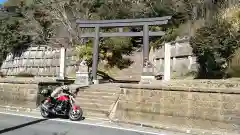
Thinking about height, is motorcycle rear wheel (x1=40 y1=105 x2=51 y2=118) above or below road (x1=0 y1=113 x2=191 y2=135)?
above

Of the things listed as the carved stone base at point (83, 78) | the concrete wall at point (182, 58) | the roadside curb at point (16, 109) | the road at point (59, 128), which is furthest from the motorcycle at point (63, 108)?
the concrete wall at point (182, 58)

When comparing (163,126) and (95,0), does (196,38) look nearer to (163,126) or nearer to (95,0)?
(163,126)

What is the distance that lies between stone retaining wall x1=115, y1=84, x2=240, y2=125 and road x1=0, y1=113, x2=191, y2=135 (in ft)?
2.59

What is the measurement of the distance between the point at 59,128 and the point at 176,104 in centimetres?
367

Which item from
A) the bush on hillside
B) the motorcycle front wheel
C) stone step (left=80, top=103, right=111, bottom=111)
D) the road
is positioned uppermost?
the bush on hillside

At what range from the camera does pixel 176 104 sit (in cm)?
988

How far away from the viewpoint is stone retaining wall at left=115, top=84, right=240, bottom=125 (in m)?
8.80

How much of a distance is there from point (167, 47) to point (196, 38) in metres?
2.29

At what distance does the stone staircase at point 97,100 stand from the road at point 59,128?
117 cm

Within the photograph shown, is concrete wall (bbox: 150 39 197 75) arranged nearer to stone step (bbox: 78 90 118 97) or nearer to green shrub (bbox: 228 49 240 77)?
green shrub (bbox: 228 49 240 77)

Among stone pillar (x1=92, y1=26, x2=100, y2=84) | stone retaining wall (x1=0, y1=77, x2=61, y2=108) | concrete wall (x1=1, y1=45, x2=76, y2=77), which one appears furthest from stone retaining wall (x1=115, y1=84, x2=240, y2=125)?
concrete wall (x1=1, y1=45, x2=76, y2=77)

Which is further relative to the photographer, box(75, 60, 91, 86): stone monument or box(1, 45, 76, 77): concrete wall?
box(1, 45, 76, 77): concrete wall

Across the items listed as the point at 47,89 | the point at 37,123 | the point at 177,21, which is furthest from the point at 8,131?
the point at 177,21

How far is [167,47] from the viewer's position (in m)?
16.8
